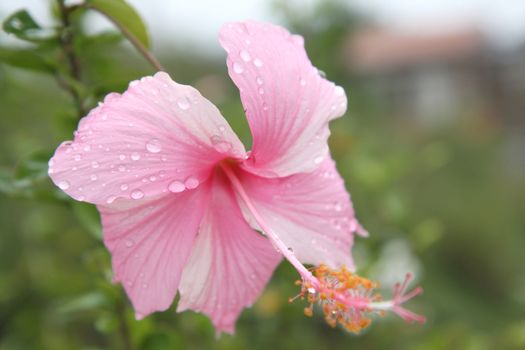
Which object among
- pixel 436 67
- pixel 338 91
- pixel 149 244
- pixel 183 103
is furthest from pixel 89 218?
pixel 436 67

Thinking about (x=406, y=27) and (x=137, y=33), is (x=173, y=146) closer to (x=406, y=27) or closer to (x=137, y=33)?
(x=137, y=33)

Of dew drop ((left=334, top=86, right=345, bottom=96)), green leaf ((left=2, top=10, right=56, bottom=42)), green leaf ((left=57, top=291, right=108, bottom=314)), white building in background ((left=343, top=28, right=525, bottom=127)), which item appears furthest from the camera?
white building in background ((left=343, top=28, right=525, bottom=127))

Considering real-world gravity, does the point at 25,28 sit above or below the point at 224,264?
above

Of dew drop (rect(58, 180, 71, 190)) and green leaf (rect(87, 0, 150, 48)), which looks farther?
green leaf (rect(87, 0, 150, 48))

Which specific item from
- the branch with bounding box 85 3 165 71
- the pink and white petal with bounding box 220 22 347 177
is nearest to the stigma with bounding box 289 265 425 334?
the pink and white petal with bounding box 220 22 347 177

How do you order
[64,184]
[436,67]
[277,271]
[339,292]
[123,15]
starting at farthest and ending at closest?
[436,67]
[277,271]
[123,15]
[339,292]
[64,184]

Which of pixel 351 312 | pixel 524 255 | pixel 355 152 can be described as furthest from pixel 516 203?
pixel 351 312

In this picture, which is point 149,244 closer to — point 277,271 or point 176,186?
point 176,186

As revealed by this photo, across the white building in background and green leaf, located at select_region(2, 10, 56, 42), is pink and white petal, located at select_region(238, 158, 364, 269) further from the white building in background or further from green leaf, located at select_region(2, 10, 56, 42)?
the white building in background
